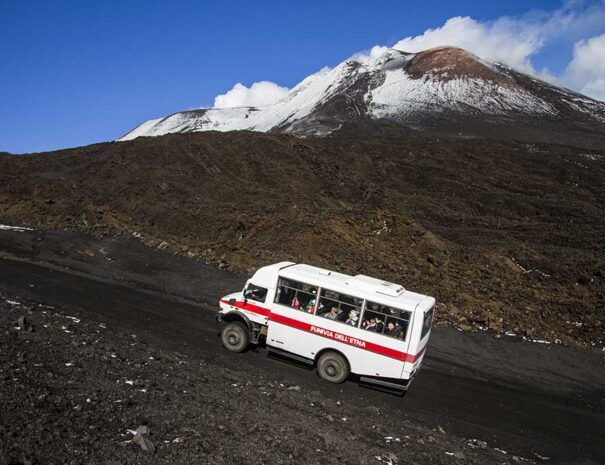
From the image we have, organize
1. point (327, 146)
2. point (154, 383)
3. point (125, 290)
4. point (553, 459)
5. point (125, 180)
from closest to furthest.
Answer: point (154, 383), point (553, 459), point (125, 290), point (125, 180), point (327, 146)

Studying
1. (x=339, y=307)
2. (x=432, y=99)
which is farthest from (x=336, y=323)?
(x=432, y=99)

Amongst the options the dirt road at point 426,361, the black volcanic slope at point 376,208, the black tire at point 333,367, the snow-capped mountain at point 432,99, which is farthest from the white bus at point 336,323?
the snow-capped mountain at point 432,99

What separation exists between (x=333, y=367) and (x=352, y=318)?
165 centimetres

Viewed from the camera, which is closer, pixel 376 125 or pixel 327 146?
pixel 327 146

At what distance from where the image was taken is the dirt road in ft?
44.1

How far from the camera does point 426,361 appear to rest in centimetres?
1761

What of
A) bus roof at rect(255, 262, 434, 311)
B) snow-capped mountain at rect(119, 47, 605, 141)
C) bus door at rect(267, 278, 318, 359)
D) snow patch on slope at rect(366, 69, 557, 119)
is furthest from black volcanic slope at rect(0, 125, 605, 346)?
snow patch on slope at rect(366, 69, 557, 119)

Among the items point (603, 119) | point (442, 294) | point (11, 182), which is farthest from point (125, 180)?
point (603, 119)

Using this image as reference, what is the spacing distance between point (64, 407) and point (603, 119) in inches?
3980

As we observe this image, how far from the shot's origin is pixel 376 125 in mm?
85312

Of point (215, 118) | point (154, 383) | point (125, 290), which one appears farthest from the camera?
point (215, 118)

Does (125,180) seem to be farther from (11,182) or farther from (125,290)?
(125,290)

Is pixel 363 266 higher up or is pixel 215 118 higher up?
pixel 215 118

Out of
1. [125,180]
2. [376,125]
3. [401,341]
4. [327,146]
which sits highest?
[376,125]
